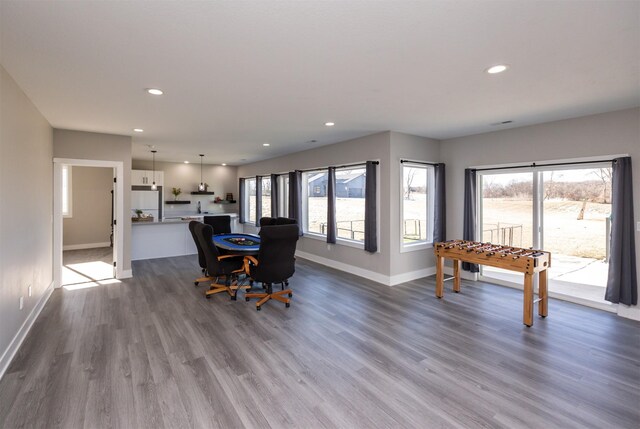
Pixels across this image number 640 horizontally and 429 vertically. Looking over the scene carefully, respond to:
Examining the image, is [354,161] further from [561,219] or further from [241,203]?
[241,203]

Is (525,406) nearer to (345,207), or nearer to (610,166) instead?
(610,166)

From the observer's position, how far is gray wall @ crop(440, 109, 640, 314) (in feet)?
12.2

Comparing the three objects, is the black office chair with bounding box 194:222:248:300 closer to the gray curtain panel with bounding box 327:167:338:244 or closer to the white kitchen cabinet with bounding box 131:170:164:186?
the gray curtain panel with bounding box 327:167:338:244

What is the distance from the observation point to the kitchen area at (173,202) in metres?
6.98

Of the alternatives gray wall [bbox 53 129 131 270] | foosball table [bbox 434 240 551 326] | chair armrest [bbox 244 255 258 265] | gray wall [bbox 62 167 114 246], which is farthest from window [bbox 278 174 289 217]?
gray wall [bbox 62 167 114 246]

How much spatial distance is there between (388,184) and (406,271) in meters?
1.55

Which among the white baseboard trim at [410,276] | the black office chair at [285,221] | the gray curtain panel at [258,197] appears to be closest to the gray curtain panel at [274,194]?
the gray curtain panel at [258,197]

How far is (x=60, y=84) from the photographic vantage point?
296 cm

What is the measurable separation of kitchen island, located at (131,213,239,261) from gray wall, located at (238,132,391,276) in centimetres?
278

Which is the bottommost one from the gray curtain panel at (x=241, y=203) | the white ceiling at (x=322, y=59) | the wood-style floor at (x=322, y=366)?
the wood-style floor at (x=322, y=366)

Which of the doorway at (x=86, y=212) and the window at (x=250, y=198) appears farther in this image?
the window at (x=250, y=198)

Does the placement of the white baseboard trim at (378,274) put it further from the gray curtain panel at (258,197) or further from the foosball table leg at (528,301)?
the gray curtain panel at (258,197)

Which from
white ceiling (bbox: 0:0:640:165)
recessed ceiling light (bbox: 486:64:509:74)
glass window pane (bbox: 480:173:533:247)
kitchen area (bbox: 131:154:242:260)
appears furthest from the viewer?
kitchen area (bbox: 131:154:242:260)

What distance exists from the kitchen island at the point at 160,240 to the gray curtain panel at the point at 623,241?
25.0ft
